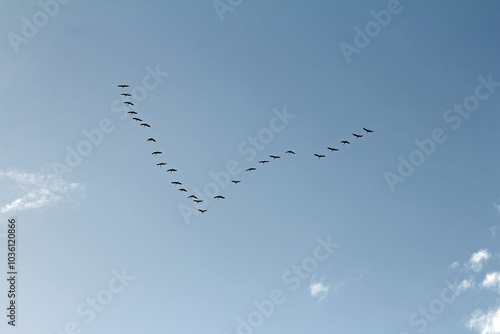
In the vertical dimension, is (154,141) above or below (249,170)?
above

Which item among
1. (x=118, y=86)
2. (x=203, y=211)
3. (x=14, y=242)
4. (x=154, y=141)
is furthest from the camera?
(x=203, y=211)

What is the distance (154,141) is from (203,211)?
22.6m

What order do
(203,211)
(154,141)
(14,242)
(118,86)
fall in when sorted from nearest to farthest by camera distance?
1. (14,242)
2. (118,86)
3. (154,141)
4. (203,211)

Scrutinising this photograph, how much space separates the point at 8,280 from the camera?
86562mm

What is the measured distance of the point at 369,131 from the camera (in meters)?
114

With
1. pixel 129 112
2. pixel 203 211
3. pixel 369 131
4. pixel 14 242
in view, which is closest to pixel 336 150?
pixel 369 131

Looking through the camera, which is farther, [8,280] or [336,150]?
[336,150]

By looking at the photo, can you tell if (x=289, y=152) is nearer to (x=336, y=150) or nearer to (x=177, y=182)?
(x=336, y=150)

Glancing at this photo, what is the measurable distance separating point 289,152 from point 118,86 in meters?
42.1

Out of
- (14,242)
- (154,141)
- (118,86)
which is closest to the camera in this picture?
(14,242)

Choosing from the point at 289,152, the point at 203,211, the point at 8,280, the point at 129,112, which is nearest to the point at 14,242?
the point at 8,280

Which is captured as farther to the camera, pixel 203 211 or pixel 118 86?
pixel 203 211

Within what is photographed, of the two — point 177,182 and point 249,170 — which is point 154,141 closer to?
point 177,182

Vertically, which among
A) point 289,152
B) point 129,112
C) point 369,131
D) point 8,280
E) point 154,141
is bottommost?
point 369,131
